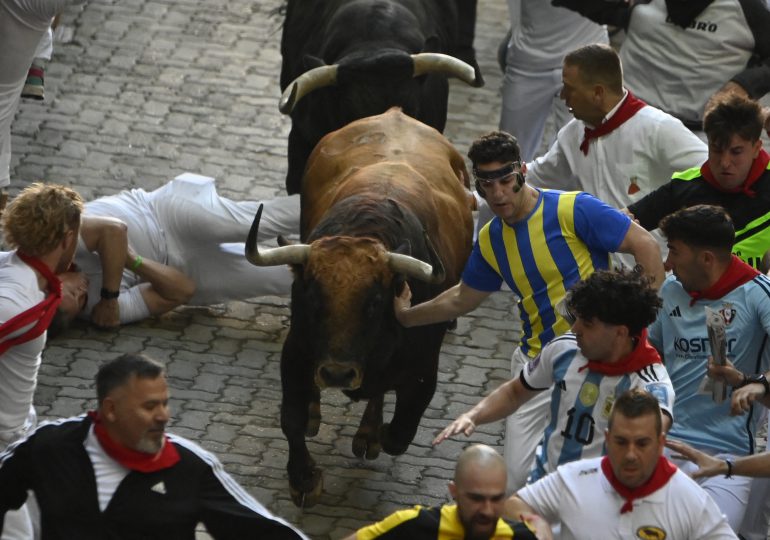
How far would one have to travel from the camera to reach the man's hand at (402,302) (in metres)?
7.97

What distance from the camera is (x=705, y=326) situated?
6.92 m

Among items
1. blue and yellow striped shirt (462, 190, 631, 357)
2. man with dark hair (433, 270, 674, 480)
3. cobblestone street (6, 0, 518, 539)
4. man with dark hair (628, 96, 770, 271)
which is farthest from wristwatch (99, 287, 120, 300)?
man with dark hair (433, 270, 674, 480)

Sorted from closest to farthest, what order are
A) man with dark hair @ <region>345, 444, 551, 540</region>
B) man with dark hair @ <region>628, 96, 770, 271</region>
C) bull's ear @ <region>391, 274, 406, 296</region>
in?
man with dark hair @ <region>345, 444, 551, 540</region>
man with dark hair @ <region>628, 96, 770, 271</region>
bull's ear @ <region>391, 274, 406, 296</region>

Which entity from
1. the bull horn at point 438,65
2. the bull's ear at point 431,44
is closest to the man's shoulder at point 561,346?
the bull horn at point 438,65

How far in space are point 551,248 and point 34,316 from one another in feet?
7.92

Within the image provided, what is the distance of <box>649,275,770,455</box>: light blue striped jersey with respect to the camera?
22.6 ft

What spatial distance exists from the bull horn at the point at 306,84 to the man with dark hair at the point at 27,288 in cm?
364

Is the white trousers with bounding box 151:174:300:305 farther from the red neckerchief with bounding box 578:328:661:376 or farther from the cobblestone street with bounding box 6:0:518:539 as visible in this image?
the red neckerchief with bounding box 578:328:661:376

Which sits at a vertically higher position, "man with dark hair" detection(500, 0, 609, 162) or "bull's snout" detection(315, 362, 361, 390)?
"man with dark hair" detection(500, 0, 609, 162)

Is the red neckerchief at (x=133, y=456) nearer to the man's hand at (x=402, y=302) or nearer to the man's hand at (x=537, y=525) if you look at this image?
the man's hand at (x=537, y=525)

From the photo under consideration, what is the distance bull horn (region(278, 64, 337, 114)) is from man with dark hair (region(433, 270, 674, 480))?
14.3 ft

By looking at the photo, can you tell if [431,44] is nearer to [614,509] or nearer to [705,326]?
[705,326]

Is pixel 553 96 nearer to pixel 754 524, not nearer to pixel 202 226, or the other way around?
pixel 202 226

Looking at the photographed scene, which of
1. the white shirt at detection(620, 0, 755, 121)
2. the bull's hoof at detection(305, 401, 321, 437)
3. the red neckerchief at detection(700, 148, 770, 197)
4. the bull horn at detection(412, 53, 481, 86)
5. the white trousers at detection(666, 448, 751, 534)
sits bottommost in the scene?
the bull's hoof at detection(305, 401, 321, 437)
